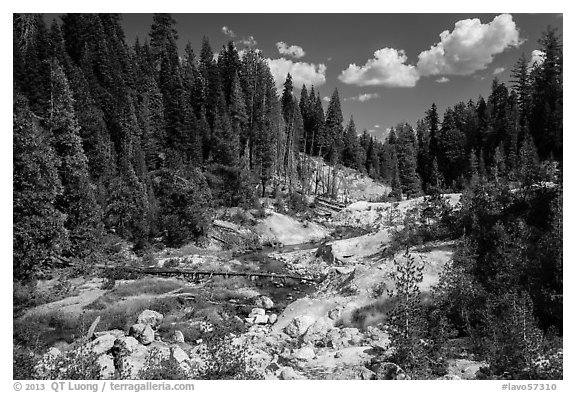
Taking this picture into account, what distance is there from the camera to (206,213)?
34.6 meters

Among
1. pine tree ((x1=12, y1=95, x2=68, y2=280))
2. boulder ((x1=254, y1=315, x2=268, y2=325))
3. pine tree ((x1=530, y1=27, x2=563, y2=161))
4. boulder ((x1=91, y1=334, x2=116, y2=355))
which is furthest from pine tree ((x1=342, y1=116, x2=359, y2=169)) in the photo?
boulder ((x1=91, y1=334, x2=116, y2=355))

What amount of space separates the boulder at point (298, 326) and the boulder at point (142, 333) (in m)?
5.13

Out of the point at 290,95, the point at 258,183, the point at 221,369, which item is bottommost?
the point at 221,369

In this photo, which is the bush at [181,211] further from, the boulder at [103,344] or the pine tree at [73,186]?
the boulder at [103,344]

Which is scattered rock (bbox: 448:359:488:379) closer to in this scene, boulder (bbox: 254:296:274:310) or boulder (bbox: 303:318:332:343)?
boulder (bbox: 303:318:332:343)

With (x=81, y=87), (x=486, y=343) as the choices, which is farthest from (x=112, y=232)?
(x=486, y=343)

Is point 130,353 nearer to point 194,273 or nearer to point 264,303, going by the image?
point 264,303

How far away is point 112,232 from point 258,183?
21.0 metres

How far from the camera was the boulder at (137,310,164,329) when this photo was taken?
611 inches

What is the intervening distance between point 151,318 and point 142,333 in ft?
6.69

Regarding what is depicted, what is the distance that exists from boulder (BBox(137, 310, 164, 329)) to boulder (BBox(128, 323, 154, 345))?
102cm

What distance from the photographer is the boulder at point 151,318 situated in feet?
50.9

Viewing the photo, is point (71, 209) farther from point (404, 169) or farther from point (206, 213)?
point (404, 169)
